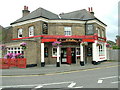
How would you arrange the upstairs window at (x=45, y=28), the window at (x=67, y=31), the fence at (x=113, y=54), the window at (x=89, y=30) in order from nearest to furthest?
the upstairs window at (x=45, y=28), the window at (x=67, y=31), the window at (x=89, y=30), the fence at (x=113, y=54)

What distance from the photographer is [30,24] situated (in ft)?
59.8

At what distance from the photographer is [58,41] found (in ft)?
52.1

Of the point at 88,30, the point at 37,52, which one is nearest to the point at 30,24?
the point at 37,52

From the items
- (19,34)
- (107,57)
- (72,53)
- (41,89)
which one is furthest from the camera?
(107,57)

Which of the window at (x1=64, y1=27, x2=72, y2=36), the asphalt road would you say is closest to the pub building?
the window at (x1=64, y1=27, x2=72, y2=36)

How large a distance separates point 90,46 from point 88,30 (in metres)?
2.54

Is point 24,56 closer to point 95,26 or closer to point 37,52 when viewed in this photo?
point 37,52

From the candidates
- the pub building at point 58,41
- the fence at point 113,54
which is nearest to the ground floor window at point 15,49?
the pub building at point 58,41

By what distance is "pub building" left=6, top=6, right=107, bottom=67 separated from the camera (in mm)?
16078

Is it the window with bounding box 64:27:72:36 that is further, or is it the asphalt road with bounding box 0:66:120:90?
the window with bounding box 64:27:72:36

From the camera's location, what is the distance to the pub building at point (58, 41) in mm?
16078

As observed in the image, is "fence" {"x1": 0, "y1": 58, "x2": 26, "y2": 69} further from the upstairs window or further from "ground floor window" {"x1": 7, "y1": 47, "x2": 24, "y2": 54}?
the upstairs window

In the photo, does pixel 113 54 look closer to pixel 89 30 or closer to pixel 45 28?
pixel 89 30

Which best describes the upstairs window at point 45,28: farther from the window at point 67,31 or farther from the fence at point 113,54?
the fence at point 113,54
